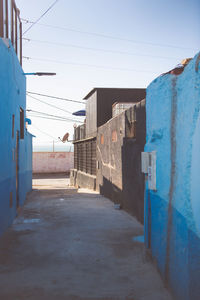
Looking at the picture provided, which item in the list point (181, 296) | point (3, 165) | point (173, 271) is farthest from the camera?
point (3, 165)

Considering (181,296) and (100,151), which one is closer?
(181,296)

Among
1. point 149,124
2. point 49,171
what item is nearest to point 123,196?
point 149,124

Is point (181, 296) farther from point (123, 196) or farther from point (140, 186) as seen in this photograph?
point (123, 196)

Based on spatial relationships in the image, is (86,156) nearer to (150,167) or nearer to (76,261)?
(76,261)

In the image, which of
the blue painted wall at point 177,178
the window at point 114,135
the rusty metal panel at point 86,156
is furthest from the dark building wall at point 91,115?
the blue painted wall at point 177,178

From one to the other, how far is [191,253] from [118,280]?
161 centimetres

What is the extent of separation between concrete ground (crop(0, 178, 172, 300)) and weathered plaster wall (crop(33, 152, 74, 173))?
87.9 feet

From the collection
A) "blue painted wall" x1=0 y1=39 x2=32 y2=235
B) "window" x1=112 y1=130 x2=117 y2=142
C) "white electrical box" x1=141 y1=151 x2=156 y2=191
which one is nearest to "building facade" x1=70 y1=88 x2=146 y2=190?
"window" x1=112 y1=130 x2=117 y2=142

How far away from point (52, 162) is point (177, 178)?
32.4 metres

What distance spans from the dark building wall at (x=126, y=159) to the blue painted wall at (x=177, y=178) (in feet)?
9.75

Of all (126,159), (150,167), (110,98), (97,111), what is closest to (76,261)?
(150,167)

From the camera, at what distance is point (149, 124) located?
16.9 ft

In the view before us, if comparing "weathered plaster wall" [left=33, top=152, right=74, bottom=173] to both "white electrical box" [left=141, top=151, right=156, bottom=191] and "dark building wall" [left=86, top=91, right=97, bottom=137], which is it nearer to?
"dark building wall" [left=86, top=91, right=97, bottom=137]

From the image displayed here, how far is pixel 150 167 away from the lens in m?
4.81
